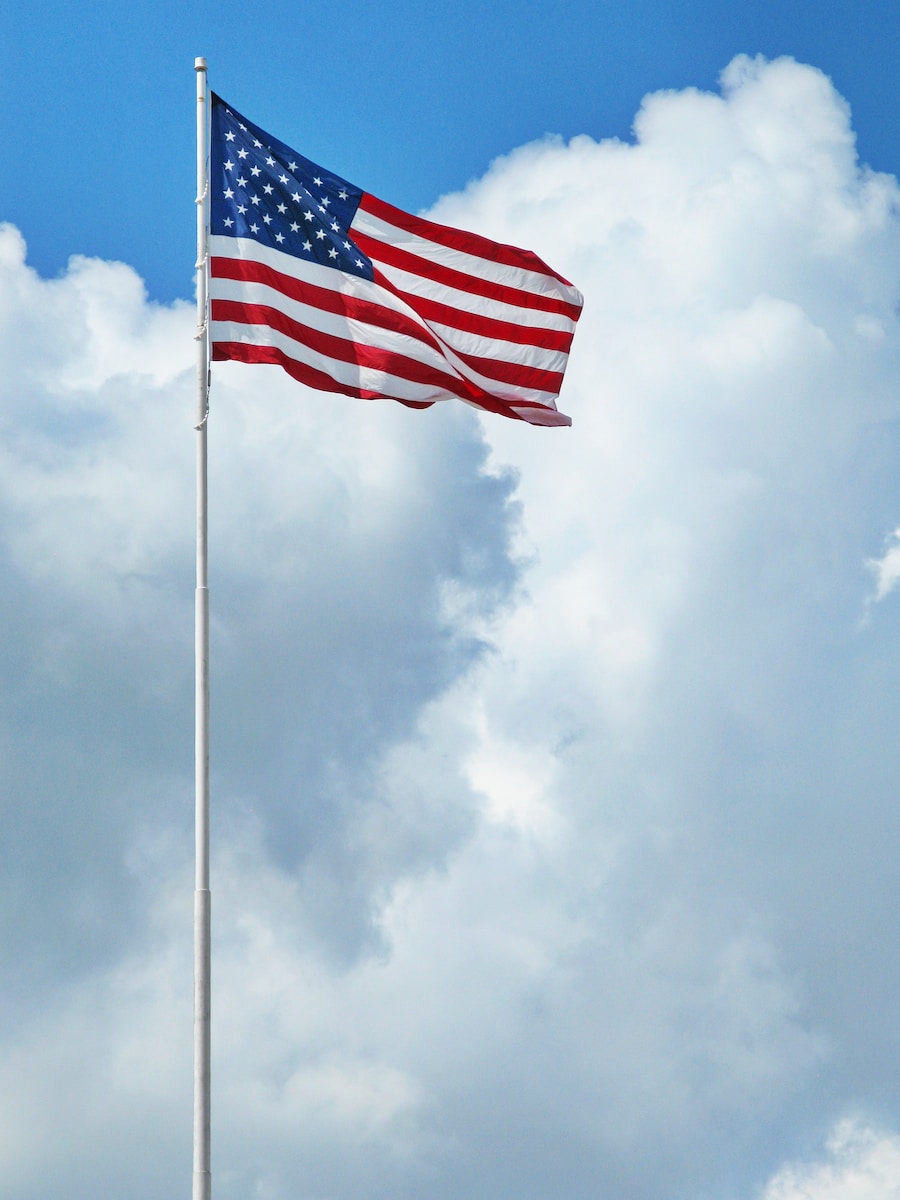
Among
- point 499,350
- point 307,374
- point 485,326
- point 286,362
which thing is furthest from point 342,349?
A: point 499,350

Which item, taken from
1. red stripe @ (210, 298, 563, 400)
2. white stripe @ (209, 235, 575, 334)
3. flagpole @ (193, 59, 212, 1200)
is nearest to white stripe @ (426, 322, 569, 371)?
red stripe @ (210, 298, 563, 400)

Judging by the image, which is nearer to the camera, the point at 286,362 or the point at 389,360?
the point at 286,362

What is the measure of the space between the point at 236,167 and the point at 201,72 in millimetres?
1817

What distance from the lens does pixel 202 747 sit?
2791 cm

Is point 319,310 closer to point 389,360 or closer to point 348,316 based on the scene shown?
point 348,316

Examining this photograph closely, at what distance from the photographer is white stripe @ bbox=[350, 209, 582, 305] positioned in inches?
1268

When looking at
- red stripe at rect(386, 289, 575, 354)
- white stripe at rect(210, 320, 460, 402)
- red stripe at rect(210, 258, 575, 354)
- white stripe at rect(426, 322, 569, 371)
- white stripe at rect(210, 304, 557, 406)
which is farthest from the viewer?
white stripe at rect(426, 322, 569, 371)

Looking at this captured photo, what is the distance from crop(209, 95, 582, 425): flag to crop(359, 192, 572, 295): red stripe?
28 mm

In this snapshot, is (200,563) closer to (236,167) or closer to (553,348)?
(236,167)

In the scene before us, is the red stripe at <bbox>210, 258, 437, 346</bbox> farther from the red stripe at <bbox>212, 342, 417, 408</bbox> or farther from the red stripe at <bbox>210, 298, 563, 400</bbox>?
the red stripe at <bbox>212, 342, 417, 408</bbox>

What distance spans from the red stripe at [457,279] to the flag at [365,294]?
0.02 m

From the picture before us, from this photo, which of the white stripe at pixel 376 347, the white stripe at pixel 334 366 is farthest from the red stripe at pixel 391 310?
the white stripe at pixel 334 366

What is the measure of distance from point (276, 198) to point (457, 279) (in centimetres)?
436

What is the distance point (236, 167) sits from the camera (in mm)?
30672
